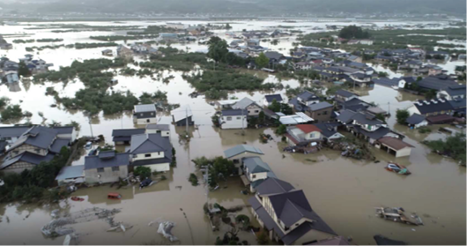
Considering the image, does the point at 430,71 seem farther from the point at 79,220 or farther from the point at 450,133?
the point at 79,220

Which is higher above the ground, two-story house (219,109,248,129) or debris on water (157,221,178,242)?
two-story house (219,109,248,129)

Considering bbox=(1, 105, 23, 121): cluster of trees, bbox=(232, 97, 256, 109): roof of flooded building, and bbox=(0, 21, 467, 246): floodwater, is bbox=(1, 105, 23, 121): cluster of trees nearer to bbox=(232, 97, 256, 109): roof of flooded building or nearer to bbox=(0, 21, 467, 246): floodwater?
bbox=(0, 21, 467, 246): floodwater

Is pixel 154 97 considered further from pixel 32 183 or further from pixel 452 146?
pixel 452 146

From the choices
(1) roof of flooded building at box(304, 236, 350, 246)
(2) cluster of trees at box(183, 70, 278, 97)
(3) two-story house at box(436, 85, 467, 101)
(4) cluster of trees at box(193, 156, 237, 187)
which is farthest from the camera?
(2) cluster of trees at box(183, 70, 278, 97)

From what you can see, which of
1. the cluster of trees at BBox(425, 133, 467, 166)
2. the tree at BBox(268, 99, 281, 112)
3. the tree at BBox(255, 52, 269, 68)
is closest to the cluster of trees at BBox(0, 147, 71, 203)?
the tree at BBox(268, 99, 281, 112)

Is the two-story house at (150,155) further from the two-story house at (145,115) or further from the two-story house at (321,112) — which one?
the two-story house at (321,112)
